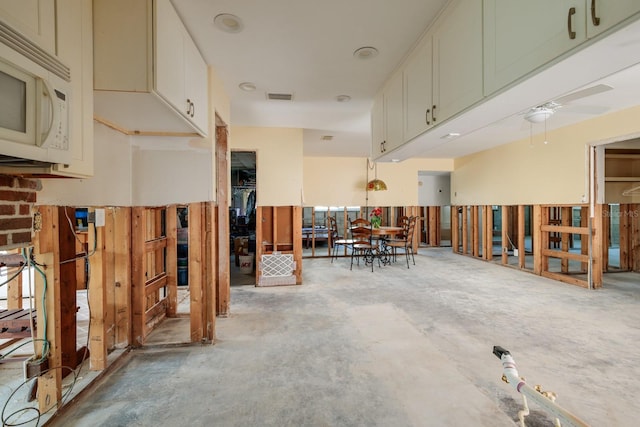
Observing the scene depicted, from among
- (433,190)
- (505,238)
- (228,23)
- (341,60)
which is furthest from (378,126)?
(433,190)

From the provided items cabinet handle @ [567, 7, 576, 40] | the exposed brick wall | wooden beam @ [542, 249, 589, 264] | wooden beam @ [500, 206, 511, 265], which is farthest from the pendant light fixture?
the exposed brick wall

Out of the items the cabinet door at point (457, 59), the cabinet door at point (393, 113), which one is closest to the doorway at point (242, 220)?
the cabinet door at point (393, 113)

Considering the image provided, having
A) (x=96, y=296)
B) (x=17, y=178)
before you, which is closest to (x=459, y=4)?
(x=17, y=178)

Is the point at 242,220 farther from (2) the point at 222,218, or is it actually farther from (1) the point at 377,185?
(2) the point at 222,218

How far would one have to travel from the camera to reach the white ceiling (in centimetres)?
125

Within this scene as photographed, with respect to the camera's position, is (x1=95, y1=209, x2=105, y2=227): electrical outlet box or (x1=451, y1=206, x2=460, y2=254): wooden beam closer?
(x1=95, y1=209, x2=105, y2=227): electrical outlet box

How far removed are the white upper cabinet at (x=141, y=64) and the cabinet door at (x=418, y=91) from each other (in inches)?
62.9

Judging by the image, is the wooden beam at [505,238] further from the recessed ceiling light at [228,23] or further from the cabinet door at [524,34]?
the recessed ceiling light at [228,23]

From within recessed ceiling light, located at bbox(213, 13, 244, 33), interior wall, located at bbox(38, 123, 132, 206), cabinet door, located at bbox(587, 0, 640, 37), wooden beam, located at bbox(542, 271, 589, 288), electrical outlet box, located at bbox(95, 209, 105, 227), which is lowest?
wooden beam, located at bbox(542, 271, 589, 288)

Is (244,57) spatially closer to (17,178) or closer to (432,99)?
(432,99)

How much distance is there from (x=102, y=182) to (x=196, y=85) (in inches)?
37.9

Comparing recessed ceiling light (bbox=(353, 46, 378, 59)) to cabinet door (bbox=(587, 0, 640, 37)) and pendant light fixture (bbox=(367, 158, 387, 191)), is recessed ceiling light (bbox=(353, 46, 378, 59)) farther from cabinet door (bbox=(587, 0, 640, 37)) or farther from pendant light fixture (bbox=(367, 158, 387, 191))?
pendant light fixture (bbox=(367, 158, 387, 191))

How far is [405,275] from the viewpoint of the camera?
5047 mm

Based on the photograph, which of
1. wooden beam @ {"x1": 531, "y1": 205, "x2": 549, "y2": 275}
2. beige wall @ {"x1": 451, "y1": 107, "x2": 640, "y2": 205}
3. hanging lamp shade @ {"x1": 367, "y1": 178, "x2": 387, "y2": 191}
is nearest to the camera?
beige wall @ {"x1": 451, "y1": 107, "x2": 640, "y2": 205}
